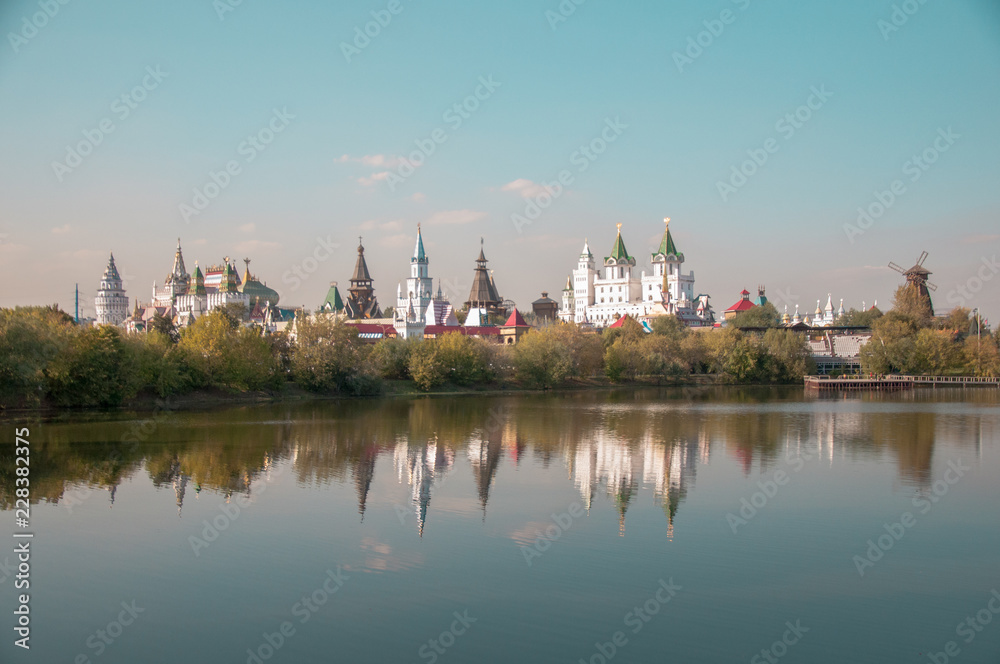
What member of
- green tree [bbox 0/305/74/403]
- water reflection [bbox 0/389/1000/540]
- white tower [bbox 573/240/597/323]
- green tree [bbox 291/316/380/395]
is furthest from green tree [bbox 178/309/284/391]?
white tower [bbox 573/240/597/323]

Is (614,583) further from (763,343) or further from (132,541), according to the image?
(763,343)

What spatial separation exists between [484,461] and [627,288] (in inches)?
3247

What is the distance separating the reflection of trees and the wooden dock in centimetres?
1303

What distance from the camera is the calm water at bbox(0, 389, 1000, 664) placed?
28.2ft

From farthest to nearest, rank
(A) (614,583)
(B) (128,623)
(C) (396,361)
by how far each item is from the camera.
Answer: (C) (396,361), (A) (614,583), (B) (128,623)

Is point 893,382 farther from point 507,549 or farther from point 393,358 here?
point 507,549

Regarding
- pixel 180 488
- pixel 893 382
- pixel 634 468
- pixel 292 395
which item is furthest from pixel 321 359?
pixel 893 382

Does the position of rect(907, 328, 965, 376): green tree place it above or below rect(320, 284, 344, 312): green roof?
below

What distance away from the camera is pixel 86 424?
77.7ft

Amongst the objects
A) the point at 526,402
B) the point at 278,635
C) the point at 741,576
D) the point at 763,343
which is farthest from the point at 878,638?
the point at 763,343

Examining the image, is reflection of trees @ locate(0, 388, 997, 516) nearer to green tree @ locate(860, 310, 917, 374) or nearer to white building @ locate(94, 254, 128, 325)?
green tree @ locate(860, 310, 917, 374)

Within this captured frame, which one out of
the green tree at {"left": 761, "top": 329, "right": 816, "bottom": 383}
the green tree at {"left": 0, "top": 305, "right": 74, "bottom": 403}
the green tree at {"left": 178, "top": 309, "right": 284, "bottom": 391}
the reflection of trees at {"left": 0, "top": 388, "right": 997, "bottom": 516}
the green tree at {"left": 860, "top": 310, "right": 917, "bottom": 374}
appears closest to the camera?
the reflection of trees at {"left": 0, "top": 388, "right": 997, "bottom": 516}

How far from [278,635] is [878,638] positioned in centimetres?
583

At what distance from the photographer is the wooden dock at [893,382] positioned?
149 feet
